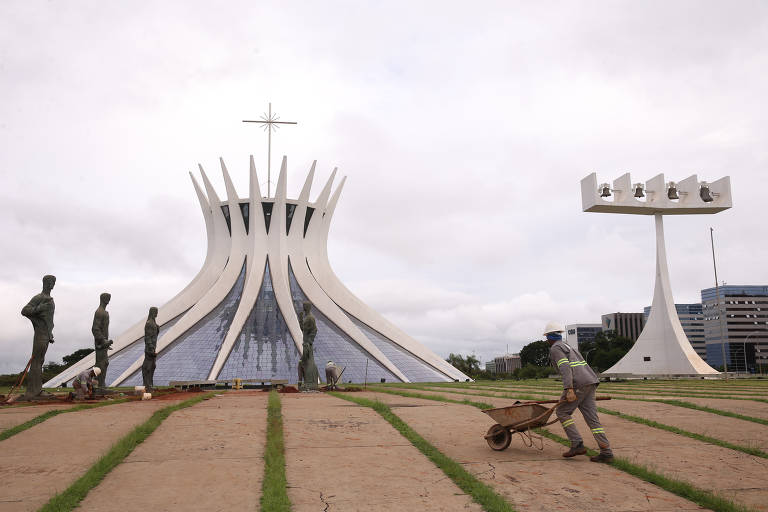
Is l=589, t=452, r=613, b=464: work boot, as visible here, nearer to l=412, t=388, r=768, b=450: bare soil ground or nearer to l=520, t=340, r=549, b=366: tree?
l=412, t=388, r=768, b=450: bare soil ground

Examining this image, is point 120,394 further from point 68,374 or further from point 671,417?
point 68,374

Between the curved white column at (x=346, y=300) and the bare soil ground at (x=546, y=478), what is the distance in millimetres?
23168

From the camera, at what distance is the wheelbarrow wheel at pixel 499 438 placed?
704 cm

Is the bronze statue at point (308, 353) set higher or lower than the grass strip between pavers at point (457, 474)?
higher

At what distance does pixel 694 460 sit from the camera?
678 centimetres

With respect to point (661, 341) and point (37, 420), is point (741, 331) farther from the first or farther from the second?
point (37, 420)

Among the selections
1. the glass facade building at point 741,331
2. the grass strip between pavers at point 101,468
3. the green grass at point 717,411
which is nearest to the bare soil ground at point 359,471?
the grass strip between pavers at point 101,468

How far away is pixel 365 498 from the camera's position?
5.21 metres

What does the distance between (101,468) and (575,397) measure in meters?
5.18

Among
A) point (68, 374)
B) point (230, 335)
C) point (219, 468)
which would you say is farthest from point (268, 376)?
point (219, 468)

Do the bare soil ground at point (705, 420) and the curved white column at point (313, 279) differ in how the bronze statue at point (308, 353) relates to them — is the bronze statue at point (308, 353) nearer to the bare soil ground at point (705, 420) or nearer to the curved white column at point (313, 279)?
the bare soil ground at point (705, 420)

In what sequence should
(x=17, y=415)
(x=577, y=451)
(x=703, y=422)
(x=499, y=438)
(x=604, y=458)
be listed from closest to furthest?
(x=604, y=458)
(x=577, y=451)
(x=499, y=438)
(x=703, y=422)
(x=17, y=415)

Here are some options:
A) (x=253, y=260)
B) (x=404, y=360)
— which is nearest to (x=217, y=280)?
(x=253, y=260)

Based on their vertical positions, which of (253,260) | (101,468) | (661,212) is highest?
(661,212)
